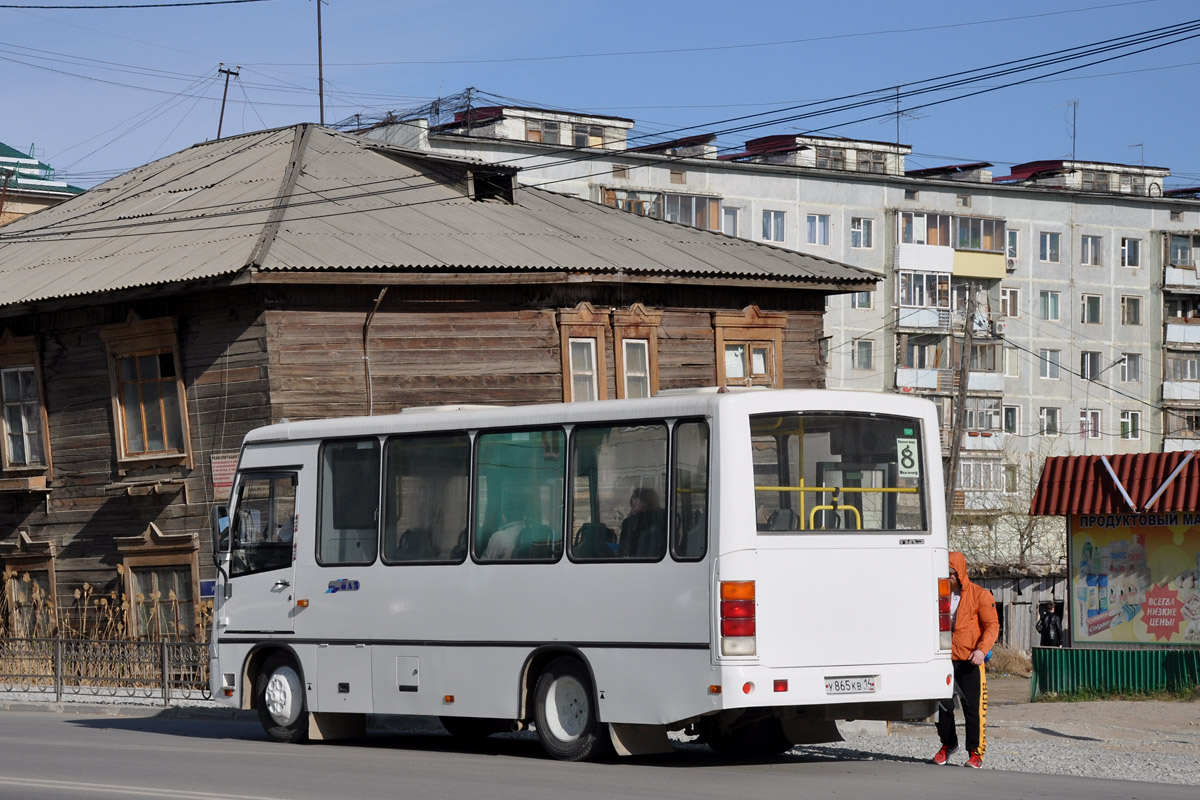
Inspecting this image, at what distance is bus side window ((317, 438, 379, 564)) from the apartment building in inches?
1844

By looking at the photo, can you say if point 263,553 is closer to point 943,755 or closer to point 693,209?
point 943,755

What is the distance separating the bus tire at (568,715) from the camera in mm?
13016

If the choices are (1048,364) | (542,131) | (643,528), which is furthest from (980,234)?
(643,528)

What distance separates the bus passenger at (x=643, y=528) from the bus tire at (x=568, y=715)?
113 centimetres

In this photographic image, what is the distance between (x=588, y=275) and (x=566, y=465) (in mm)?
13487

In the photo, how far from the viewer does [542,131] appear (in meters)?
67.7

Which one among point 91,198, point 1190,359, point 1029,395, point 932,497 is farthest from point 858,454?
point 1190,359

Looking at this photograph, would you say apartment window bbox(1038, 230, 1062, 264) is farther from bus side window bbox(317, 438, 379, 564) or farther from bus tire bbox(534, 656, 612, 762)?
bus tire bbox(534, 656, 612, 762)

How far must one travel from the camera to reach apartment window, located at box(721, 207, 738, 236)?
66.0 meters

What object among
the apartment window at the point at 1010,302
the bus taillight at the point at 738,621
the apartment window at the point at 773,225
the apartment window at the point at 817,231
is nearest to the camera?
the bus taillight at the point at 738,621

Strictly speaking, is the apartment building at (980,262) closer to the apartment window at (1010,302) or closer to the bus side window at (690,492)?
the apartment window at (1010,302)

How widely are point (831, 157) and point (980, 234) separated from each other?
293 inches

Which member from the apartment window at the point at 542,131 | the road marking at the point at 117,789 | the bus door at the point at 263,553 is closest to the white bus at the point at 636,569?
the bus door at the point at 263,553

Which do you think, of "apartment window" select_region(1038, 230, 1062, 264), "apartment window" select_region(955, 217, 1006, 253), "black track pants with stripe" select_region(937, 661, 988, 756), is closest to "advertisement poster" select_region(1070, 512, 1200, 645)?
"black track pants with stripe" select_region(937, 661, 988, 756)
